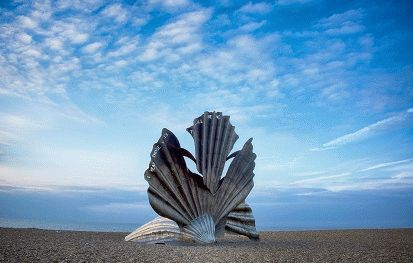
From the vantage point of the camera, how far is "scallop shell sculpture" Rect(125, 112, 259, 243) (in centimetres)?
888

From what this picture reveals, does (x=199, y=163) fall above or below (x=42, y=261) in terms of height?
above

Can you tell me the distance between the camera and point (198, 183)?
356 inches

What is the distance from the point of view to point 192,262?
534 cm

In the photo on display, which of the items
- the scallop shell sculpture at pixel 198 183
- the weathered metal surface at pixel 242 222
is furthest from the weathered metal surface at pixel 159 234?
the weathered metal surface at pixel 242 222

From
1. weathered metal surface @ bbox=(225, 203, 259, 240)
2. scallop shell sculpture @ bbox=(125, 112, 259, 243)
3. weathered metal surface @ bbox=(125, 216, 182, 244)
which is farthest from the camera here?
weathered metal surface @ bbox=(225, 203, 259, 240)

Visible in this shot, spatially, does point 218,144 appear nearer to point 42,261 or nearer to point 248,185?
point 248,185

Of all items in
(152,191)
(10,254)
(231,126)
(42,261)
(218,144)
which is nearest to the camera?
(42,261)

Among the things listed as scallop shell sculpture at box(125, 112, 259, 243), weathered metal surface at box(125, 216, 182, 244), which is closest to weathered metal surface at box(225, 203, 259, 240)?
scallop shell sculpture at box(125, 112, 259, 243)

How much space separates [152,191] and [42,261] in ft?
13.5

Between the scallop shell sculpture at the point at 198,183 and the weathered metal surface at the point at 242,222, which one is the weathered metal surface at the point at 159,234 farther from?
the weathered metal surface at the point at 242,222

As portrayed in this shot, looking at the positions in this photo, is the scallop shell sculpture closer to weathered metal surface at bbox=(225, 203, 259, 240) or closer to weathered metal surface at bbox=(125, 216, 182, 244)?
weathered metal surface at bbox=(125, 216, 182, 244)

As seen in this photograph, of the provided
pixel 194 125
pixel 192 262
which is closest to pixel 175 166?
pixel 194 125

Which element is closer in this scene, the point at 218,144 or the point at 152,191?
the point at 152,191

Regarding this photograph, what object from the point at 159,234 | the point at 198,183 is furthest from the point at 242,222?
the point at 159,234
